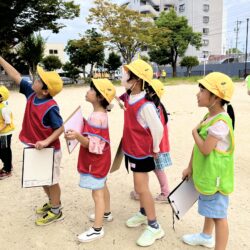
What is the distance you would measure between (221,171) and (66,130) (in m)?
1.27

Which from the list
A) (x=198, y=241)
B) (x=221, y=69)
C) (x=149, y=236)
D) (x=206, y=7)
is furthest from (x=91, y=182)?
(x=206, y=7)

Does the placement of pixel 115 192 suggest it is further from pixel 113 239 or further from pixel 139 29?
pixel 139 29

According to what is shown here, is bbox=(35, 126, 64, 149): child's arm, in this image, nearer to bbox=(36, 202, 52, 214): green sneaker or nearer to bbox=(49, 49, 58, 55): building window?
bbox=(36, 202, 52, 214): green sneaker

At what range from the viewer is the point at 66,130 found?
2793 millimetres

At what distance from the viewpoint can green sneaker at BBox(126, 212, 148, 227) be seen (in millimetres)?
3416

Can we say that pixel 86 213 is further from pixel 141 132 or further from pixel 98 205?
pixel 141 132

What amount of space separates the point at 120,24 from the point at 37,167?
100 feet

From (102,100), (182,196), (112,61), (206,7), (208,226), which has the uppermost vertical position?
(206,7)

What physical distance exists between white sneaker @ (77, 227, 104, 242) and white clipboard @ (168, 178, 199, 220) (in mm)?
770

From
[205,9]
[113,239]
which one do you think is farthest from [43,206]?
[205,9]

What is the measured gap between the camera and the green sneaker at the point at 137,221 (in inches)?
134

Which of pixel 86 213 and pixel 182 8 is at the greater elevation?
pixel 182 8

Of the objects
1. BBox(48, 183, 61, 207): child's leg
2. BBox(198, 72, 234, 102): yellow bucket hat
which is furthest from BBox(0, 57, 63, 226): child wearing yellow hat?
BBox(198, 72, 234, 102): yellow bucket hat

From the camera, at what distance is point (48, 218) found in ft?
11.5
